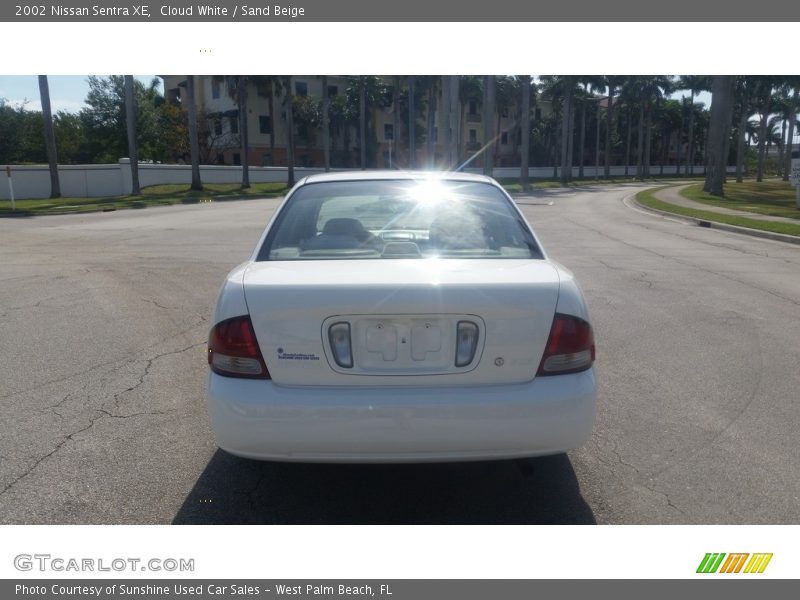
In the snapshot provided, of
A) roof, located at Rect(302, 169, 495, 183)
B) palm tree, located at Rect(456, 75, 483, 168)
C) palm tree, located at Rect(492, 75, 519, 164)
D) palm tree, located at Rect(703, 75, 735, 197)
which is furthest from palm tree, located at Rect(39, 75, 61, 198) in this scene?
palm tree, located at Rect(492, 75, 519, 164)

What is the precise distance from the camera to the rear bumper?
297 cm

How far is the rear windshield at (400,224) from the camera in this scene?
3859 millimetres

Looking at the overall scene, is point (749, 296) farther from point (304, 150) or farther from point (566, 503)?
point (304, 150)

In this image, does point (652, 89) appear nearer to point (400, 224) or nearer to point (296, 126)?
point (296, 126)

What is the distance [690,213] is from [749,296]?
632 inches

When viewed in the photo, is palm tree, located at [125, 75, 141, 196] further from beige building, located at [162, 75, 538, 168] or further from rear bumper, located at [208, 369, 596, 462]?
rear bumper, located at [208, 369, 596, 462]

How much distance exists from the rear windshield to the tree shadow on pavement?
119 cm

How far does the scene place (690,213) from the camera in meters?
23.8

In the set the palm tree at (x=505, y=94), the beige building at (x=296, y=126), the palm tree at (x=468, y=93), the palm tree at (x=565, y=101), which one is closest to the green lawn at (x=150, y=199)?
the beige building at (x=296, y=126)

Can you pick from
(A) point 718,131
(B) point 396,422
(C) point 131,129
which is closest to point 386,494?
(B) point 396,422

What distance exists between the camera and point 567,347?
10.4 feet
